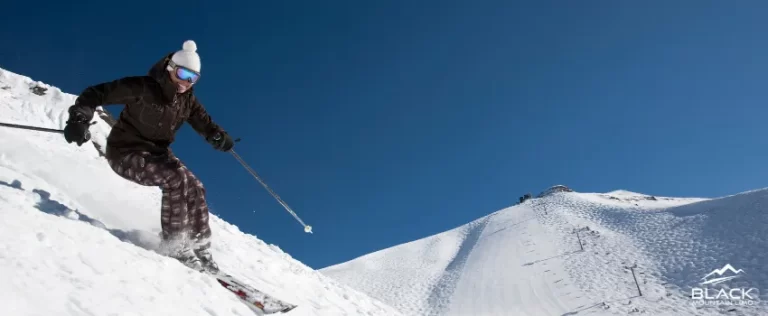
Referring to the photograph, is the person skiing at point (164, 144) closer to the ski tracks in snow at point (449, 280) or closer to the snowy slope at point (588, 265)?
the snowy slope at point (588, 265)

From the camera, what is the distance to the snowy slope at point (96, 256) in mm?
2908

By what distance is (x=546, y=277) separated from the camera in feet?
70.4

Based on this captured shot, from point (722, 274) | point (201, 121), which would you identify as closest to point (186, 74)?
point (201, 121)

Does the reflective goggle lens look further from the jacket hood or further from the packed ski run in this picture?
the packed ski run

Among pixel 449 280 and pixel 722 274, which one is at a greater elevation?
pixel 449 280

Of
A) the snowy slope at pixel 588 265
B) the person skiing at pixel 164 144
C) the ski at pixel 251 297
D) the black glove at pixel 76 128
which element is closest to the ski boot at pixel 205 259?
the person skiing at pixel 164 144

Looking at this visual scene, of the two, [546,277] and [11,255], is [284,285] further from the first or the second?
[546,277]

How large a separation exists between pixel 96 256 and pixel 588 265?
22884mm

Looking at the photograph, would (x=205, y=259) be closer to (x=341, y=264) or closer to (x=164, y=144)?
(x=164, y=144)

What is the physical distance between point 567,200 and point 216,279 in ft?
168

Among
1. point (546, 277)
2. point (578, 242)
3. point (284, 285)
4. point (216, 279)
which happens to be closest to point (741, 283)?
point (546, 277)

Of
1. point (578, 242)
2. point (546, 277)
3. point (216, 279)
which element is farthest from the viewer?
point (578, 242)

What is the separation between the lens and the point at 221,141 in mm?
6008
